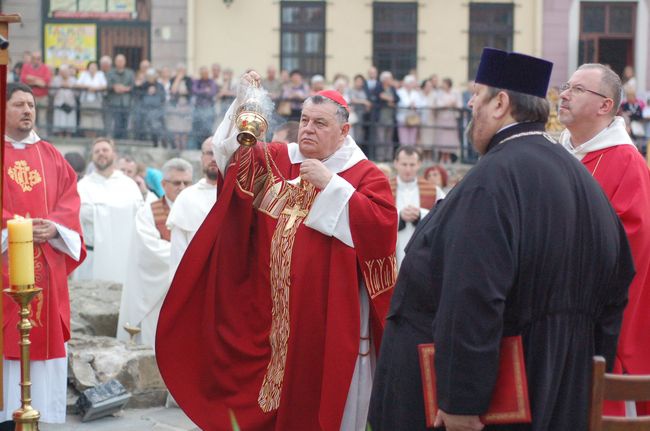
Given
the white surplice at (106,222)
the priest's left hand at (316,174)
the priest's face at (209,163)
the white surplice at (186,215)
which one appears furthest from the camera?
the white surplice at (106,222)

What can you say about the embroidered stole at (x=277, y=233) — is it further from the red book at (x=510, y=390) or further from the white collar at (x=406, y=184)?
the white collar at (x=406, y=184)

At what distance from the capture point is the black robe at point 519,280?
3.40 meters

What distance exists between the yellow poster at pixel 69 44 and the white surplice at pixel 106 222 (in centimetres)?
1210

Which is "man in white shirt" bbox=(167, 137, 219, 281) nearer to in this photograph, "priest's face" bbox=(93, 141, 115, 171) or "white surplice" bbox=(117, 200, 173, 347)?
"white surplice" bbox=(117, 200, 173, 347)

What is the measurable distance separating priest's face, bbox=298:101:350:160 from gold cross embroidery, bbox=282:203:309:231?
0.89 ft

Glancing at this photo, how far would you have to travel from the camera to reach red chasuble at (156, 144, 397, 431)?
524 centimetres

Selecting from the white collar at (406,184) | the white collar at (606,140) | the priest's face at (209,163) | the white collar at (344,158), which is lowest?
the white collar at (406,184)

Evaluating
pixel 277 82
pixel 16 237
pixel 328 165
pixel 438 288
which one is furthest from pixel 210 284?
pixel 277 82

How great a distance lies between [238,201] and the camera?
5.61 metres

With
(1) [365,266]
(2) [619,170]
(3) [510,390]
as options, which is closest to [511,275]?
(3) [510,390]

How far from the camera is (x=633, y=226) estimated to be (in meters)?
4.84

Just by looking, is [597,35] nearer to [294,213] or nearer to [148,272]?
[148,272]

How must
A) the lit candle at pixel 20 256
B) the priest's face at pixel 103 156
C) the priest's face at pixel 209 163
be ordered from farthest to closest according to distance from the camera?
the priest's face at pixel 103 156 → the priest's face at pixel 209 163 → the lit candle at pixel 20 256

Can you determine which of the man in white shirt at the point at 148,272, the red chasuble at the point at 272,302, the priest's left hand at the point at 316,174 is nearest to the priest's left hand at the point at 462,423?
the red chasuble at the point at 272,302
